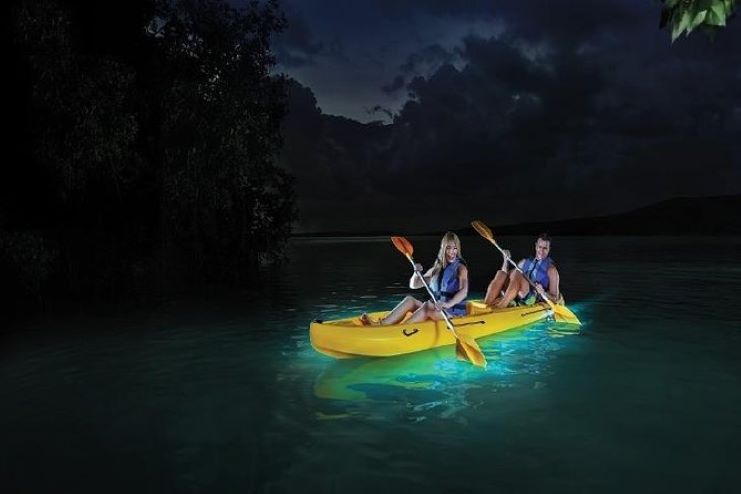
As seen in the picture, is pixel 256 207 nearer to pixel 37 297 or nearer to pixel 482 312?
pixel 37 297

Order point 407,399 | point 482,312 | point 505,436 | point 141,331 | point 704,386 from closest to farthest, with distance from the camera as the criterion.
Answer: point 505,436
point 407,399
point 704,386
point 482,312
point 141,331

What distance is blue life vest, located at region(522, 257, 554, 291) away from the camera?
43.0 feet

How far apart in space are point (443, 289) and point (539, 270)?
3.56 m

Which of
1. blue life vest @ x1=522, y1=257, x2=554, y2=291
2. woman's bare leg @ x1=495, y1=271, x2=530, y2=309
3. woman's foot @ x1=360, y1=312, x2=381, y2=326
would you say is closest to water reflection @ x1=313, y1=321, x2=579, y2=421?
woman's foot @ x1=360, y1=312, x2=381, y2=326

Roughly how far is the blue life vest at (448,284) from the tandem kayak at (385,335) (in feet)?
1.48

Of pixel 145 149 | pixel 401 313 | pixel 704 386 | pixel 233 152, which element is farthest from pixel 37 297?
pixel 704 386

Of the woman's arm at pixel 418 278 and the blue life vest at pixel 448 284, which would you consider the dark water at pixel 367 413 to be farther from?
the woman's arm at pixel 418 278

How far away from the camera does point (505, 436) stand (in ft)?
19.4

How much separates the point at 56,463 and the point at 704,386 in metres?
7.68

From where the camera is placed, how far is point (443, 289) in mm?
10586

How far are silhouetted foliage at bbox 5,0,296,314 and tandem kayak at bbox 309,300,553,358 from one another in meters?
8.14

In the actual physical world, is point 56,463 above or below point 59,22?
below

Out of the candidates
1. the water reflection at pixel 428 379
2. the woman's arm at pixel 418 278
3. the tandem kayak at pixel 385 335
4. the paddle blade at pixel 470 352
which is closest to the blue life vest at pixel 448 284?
the woman's arm at pixel 418 278

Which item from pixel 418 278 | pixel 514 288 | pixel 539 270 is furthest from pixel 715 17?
pixel 539 270
